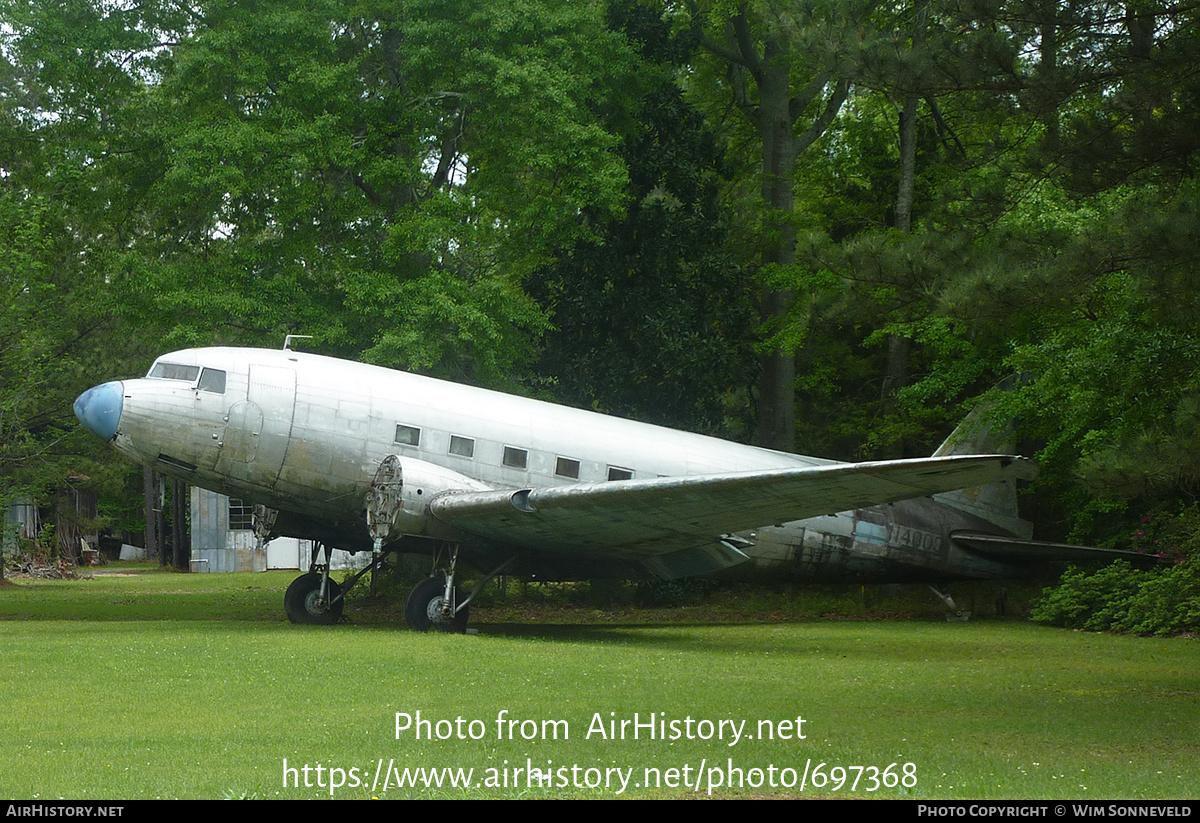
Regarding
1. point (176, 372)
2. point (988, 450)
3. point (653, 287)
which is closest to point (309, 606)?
point (176, 372)

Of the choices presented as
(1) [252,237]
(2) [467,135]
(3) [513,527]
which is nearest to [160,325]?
(1) [252,237]

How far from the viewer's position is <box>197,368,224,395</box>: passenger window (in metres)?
16.9

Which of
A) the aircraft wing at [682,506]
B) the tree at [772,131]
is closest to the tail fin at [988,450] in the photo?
the tree at [772,131]

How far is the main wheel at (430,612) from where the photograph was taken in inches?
669

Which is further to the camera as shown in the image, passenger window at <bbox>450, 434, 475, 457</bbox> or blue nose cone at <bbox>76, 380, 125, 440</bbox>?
passenger window at <bbox>450, 434, 475, 457</bbox>

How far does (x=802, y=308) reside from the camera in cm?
2391

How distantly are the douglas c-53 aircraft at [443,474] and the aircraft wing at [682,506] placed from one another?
0.12ft

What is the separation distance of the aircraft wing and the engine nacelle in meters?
0.22

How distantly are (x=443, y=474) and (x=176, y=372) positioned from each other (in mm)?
4269

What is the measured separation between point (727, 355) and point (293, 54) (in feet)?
35.4

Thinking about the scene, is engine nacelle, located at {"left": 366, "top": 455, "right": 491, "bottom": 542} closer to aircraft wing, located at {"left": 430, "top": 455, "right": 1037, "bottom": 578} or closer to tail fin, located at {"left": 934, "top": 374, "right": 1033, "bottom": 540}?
aircraft wing, located at {"left": 430, "top": 455, "right": 1037, "bottom": 578}

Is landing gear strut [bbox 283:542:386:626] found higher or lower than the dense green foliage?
lower

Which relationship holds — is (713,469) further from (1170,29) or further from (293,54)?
(293,54)

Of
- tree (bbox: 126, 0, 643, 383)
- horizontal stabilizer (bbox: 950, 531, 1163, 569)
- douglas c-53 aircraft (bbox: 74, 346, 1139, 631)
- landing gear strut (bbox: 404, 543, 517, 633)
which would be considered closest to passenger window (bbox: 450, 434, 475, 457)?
douglas c-53 aircraft (bbox: 74, 346, 1139, 631)
